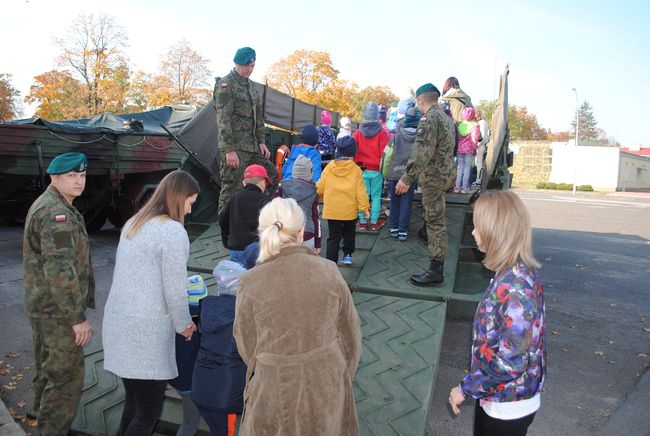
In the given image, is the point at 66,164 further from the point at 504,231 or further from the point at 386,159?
the point at 386,159

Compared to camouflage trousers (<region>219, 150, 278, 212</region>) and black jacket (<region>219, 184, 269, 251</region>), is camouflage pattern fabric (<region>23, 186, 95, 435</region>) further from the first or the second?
camouflage trousers (<region>219, 150, 278, 212</region>)

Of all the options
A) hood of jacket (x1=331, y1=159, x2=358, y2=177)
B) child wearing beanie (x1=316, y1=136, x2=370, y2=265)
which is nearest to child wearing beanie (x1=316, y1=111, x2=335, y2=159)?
child wearing beanie (x1=316, y1=136, x2=370, y2=265)

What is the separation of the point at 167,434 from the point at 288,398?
6.11ft

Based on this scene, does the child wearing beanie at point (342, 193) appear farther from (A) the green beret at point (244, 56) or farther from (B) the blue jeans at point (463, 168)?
(B) the blue jeans at point (463, 168)

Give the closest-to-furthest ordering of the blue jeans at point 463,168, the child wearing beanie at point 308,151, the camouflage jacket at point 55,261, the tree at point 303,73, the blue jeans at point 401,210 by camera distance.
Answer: the camouflage jacket at point 55,261 → the child wearing beanie at point 308,151 → the blue jeans at point 401,210 → the blue jeans at point 463,168 → the tree at point 303,73

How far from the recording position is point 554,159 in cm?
4291

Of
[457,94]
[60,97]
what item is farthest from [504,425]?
[60,97]

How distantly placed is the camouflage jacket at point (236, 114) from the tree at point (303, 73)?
2985 centimetres

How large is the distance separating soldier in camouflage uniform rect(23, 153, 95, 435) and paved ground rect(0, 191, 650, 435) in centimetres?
121

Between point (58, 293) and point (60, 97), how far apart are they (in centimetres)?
2960

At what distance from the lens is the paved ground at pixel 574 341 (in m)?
3.81

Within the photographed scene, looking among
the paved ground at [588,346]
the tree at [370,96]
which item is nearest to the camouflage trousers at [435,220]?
the paved ground at [588,346]

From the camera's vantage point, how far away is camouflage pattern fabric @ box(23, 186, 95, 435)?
9.06 feet

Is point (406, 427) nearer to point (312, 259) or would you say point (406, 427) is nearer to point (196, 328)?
point (196, 328)
